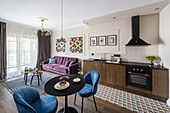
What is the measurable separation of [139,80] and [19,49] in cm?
599

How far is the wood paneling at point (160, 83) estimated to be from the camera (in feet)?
7.10

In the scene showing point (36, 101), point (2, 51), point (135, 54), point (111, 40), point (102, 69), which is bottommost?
point (36, 101)

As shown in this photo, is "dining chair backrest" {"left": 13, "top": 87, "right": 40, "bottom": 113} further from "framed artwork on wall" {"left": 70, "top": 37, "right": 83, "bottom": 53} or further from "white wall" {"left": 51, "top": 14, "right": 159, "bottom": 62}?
"framed artwork on wall" {"left": 70, "top": 37, "right": 83, "bottom": 53}

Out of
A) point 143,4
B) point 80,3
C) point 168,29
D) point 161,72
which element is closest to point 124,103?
point 161,72

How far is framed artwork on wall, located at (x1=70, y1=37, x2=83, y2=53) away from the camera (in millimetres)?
4568

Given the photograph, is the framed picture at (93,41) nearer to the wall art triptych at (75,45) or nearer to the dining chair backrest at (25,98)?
the wall art triptych at (75,45)

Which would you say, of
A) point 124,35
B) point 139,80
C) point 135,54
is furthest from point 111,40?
point 139,80

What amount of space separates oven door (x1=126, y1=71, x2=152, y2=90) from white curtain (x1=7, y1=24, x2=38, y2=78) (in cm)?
497

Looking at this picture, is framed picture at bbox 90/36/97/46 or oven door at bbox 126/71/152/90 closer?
oven door at bbox 126/71/152/90

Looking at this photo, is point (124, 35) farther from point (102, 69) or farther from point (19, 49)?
point (19, 49)

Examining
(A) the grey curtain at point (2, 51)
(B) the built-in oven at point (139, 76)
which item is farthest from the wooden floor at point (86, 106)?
(A) the grey curtain at point (2, 51)

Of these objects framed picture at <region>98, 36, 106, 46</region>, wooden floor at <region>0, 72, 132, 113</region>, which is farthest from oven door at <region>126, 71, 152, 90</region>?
framed picture at <region>98, 36, 106, 46</region>

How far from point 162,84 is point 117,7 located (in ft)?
8.96

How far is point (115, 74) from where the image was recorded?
2934 millimetres
